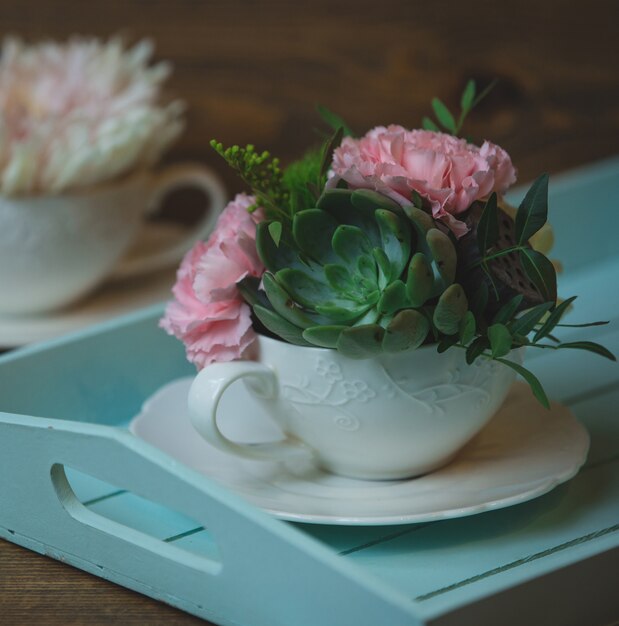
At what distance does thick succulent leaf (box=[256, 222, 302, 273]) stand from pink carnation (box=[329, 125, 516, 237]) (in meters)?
0.03

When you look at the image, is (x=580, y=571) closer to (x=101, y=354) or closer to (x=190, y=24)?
Result: (x=101, y=354)

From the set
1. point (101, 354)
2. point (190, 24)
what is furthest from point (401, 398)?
point (190, 24)

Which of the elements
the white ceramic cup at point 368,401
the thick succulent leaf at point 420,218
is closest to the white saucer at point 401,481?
the white ceramic cup at point 368,401

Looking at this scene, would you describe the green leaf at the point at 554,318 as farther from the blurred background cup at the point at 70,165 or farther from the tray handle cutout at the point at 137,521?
the blurred background cup at the point at 70,165

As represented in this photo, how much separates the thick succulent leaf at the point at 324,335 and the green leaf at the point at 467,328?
0.05 m

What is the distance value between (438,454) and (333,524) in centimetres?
6

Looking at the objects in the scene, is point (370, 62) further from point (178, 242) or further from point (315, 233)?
point (315, 233)

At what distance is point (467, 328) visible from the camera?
416 mm

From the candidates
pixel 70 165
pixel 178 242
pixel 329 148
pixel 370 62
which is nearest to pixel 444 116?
pixel 329 148

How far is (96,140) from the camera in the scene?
0.79m

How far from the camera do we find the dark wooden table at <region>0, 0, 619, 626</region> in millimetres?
1180

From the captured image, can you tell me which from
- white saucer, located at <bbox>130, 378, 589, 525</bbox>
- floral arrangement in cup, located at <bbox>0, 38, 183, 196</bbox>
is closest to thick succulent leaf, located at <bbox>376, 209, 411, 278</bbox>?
white saucer, located at <bbox>130, 378, 589, 525</bbox>

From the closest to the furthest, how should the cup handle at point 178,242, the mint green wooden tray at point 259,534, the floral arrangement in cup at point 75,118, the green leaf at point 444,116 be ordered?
the mint green wooden tray at point 259,534 < the green leaf at point 444,116 < the floral arrangement in cup at point 75,118 < the cup handle at point 178,242

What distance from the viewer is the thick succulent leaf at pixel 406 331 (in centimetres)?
41
